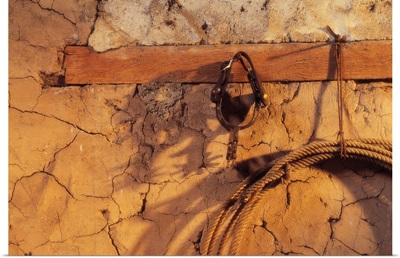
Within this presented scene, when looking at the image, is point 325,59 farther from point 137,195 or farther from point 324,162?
point 137,195

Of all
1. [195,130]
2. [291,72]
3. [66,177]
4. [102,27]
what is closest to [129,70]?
[102,27]

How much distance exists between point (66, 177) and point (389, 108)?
1.89 meters

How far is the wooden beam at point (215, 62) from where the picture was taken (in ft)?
7.83

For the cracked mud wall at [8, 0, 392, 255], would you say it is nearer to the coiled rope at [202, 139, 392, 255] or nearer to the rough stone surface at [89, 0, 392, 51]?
the rough stone surface at [89, 0, 392, 51]

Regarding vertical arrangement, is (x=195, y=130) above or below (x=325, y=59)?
below

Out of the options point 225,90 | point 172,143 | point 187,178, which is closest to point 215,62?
point 225,90

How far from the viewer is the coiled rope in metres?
2.20

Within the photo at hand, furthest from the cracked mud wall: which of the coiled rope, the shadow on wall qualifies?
the coiled rope

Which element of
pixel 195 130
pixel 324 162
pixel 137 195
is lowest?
pixel 137 195

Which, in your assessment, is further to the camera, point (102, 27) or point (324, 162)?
point (102, 27)

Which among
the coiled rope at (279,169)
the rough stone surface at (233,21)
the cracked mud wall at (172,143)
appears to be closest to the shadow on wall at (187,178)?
the cracked mud wall at (172,143)

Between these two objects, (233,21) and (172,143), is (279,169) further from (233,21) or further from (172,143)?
(233,21)

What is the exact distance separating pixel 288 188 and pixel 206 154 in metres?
0.50

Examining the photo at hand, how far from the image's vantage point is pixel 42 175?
2436 millimetres
